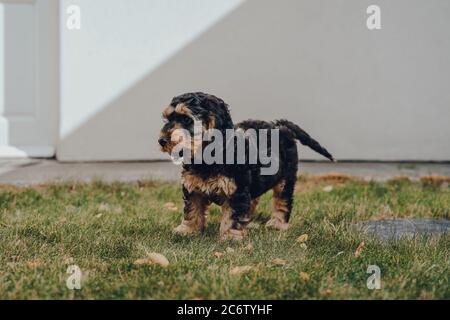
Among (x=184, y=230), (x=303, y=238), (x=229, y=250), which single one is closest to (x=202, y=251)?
(x=229, y=250)

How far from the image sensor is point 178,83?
6.51 metres

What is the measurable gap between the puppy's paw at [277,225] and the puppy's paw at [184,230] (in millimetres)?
466

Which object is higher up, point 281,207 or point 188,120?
point 188,120

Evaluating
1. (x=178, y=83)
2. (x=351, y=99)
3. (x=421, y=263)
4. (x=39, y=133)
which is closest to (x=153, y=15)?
(x=178, y=83)

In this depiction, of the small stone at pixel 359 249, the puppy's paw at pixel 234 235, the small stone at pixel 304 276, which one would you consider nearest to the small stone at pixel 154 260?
the puppy's paw at pixel 234 235

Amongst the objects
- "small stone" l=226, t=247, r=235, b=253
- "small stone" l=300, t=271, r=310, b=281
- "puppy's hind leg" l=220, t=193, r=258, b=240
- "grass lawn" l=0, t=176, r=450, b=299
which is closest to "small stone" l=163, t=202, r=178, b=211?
"grass lawn" l=0, t=176, r=450, b=299

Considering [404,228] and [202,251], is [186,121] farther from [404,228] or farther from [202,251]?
[404,228]

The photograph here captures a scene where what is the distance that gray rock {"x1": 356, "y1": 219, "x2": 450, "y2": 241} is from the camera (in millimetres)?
3770

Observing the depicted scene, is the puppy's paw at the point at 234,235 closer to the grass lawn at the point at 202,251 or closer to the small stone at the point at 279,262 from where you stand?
the grass lawn at the point at 202,251

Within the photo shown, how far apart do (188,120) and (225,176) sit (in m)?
0.35

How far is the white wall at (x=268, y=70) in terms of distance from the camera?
21.1 ft

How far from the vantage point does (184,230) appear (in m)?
3.72
